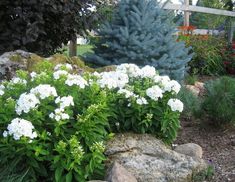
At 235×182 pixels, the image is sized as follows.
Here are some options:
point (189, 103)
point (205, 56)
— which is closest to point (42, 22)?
point (189, 103)

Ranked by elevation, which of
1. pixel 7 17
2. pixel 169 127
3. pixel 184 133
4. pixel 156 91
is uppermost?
pixel 7 17

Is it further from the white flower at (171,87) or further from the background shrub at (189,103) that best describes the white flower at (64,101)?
the background shrub at (189,103)

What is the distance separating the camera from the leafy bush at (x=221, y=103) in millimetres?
5402

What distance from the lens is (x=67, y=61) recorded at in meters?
5.59

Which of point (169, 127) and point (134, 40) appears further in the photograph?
point (134, 40)

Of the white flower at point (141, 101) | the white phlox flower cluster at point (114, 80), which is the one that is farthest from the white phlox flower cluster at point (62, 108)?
the white flower at point (141, 101)

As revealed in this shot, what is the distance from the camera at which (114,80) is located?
13.3ft

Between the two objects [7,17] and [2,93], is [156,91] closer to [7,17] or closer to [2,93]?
[2,93]

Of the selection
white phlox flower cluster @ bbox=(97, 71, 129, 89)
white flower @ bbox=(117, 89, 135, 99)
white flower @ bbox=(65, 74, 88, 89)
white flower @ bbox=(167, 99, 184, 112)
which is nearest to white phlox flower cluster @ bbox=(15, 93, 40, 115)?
white flower @ bbox=(65, 74, 88, 89)

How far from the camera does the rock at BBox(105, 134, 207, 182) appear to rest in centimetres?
383

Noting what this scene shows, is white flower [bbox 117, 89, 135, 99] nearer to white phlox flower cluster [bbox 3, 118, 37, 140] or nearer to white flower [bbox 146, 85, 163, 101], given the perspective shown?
white flower [bbox 146, 85, 163, 101]

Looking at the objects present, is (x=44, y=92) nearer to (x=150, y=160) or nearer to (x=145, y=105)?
(x=145, y=105)

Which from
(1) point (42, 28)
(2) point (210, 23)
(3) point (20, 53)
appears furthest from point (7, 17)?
(2) point (210, 23)

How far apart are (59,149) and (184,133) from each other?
2.58 meters
